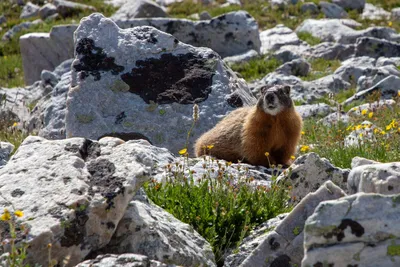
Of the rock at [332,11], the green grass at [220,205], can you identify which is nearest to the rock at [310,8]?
the rock at [332,11]

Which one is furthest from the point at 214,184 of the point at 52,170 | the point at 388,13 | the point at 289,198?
the point at 388,13

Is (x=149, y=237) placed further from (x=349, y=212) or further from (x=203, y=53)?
(x=203, y=53)

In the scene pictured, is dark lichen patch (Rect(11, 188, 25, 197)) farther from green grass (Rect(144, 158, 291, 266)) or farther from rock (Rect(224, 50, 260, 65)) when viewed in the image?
rock (Rect(224, 50, 260, 65))

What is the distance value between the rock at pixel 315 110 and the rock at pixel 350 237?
9541 mm

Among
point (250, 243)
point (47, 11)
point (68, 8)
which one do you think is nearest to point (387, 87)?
point (250, 243)

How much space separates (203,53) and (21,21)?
17729 millimetres

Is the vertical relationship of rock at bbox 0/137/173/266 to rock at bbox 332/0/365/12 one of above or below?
above

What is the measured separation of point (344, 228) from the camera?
3898mm

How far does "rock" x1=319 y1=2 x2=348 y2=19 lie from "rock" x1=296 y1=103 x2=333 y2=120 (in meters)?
11.6

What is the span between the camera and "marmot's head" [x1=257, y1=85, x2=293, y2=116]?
30.7 feet

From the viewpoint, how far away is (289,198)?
6.31 m

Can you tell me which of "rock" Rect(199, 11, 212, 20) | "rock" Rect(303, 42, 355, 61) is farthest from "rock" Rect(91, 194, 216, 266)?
"rock" Rect(199, 11, 212, 20)

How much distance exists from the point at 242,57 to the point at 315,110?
569cm

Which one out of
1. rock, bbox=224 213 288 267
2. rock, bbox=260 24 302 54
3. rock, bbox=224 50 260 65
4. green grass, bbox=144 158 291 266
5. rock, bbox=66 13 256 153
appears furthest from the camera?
rock, bbox=260 24 302 54
